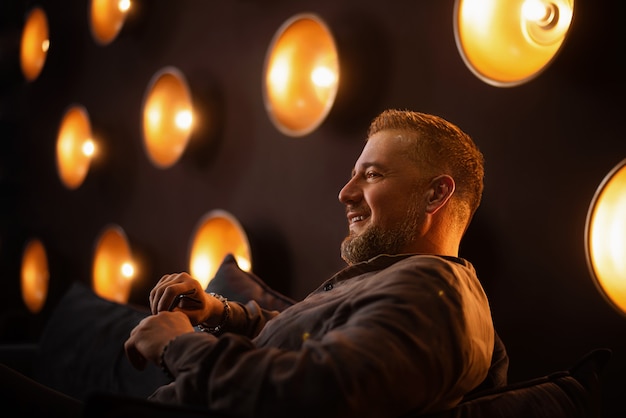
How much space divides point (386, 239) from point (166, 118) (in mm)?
1955

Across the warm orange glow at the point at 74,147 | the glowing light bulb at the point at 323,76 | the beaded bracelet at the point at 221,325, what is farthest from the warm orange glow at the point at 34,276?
the beaded bracelet at the point at 221,325

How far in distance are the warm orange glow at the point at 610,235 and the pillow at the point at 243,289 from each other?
2.60 ft

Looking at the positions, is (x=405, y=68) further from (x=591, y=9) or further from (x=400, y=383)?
(x=400, y=383)

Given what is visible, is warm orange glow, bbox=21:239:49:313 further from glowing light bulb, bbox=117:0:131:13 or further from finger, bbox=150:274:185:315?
finger, bbox=150:274:185:315

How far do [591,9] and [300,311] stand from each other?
925mm

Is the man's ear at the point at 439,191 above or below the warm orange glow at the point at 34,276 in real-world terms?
above

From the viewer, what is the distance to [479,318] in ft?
4.13

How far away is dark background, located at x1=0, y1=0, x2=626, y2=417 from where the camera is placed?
156 cm

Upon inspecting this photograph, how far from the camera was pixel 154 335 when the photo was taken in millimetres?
1291

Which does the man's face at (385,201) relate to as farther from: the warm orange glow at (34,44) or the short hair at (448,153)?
the warm orange glow at (34,44)

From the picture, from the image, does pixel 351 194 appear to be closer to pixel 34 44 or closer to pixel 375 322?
pixel 375 322

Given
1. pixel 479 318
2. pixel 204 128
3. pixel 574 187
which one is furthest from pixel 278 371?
pixel 204 128

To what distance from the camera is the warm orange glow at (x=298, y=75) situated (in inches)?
93.0

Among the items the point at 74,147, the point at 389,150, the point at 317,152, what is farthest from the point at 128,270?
the point at 389,150
